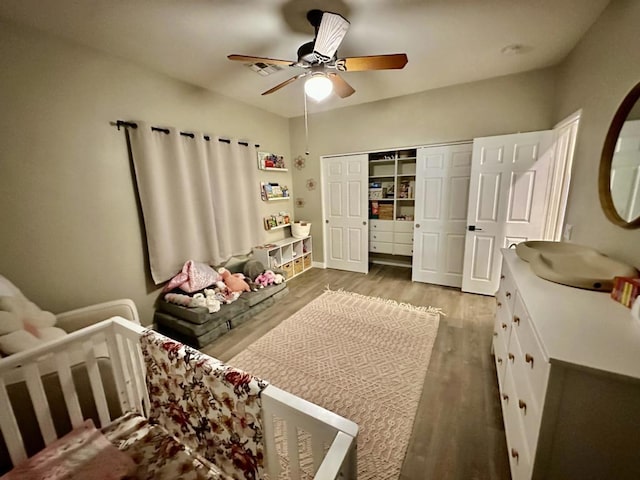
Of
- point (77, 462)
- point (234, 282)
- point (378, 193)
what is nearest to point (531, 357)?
point (77, 462)

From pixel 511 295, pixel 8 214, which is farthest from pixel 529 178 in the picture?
pixel 8 214

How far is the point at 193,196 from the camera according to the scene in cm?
283

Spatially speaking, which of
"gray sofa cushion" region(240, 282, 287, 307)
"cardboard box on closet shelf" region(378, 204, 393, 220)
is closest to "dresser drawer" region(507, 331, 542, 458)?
"gray sofa cushion" region(240, 282, 287, 307)

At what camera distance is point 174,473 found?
1.06 m

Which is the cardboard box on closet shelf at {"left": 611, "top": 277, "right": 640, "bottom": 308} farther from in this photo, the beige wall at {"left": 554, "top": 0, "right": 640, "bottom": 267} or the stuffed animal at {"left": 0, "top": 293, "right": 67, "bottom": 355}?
the stuffed animal at {"left": 0, "top": 293, "right": 67, "bottom": 355}

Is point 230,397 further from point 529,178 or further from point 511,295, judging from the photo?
point 529,178

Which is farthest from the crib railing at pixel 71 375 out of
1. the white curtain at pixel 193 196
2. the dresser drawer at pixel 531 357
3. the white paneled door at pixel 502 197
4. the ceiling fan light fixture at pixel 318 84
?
the white paneled door at pixel 502 197

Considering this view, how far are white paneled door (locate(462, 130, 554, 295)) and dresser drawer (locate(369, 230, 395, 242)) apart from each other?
1.45 meters

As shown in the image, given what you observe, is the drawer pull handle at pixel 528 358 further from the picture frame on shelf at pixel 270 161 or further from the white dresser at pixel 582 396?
the picture frame on shelf at pixel 270 161

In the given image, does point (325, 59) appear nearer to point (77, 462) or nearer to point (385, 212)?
point (77, 462)

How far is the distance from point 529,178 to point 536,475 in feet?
9.56

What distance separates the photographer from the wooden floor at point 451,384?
1.33 metres

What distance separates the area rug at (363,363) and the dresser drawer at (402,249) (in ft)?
4.97

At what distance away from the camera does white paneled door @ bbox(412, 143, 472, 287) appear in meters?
3.27
